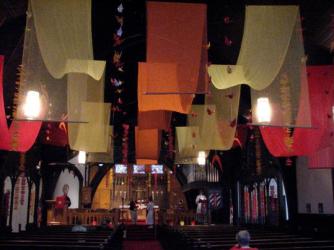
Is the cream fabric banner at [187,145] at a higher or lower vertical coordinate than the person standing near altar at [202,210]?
higher

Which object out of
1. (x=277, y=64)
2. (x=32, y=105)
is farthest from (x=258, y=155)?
(x=32, y=105)

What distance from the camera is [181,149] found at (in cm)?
1543

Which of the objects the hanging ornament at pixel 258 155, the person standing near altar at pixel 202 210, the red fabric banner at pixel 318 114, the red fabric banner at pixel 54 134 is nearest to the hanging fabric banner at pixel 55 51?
the red fabric banner at pixel 318 114

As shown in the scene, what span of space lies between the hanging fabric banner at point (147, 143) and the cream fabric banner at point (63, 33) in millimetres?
8317

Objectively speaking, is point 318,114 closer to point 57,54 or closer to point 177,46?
point 177,46

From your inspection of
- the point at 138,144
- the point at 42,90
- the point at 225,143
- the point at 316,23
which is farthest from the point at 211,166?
the point at 42,90

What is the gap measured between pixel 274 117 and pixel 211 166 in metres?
15.1

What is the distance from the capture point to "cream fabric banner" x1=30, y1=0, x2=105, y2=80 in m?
6.39

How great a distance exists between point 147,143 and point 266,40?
363 inches

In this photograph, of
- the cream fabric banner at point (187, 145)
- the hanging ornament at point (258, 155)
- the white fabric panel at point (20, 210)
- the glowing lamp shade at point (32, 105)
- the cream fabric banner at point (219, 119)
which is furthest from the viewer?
the hanging ornament at point (258, 155)

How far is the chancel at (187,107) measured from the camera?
668cm

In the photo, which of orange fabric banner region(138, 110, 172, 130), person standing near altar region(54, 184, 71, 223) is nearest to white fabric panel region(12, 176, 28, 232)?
person standing near altar region(54, 184, 71, 223)

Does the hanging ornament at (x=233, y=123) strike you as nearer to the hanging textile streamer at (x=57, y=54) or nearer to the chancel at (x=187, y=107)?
the chancel at (x=187, y=107)

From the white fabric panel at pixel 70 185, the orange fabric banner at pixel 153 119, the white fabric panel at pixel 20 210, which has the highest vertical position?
the orange fabric banner at pixel 153 119
